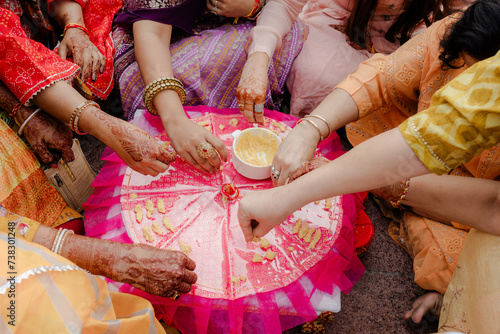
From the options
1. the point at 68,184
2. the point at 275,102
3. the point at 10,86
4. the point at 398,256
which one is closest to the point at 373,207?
the point at 398,256

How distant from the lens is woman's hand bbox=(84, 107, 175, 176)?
1000 millimetres

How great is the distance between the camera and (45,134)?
105 centimetres

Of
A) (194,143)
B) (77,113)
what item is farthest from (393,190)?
(77,113)

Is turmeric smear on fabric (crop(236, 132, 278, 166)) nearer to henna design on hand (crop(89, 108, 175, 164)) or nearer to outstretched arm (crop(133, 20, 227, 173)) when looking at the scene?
outstretched arm (crop(133, 20, 227, 173))

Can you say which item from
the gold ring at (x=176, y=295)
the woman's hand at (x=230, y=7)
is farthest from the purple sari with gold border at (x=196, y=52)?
the gold ring at (x=176, y=295)

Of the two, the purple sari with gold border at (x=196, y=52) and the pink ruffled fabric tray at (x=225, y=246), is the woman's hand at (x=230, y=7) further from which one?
the pink ruffled fabric tray at (x=225, y=246)

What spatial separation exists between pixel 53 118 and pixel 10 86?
147mm

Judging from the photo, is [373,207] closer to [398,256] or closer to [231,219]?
[398,256]

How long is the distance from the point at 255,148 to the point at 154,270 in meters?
0.55

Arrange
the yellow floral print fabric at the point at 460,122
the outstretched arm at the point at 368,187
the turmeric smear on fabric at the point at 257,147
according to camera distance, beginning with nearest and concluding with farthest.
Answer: the yellow floral print fabric at the point at 460,122, the outstretched arm at the point at 368,187, the turmeric smear on fabric at the point at 257,147

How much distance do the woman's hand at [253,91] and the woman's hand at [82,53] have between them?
60 cm

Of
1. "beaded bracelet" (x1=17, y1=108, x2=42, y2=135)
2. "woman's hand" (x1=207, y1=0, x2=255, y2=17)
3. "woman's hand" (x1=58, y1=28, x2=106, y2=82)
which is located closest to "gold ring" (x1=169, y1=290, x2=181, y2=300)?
"beaded bracelet" (x1=17, y1=108, x2=42, y2=135)

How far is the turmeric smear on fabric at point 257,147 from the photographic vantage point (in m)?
1.14

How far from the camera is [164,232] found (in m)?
0.97
